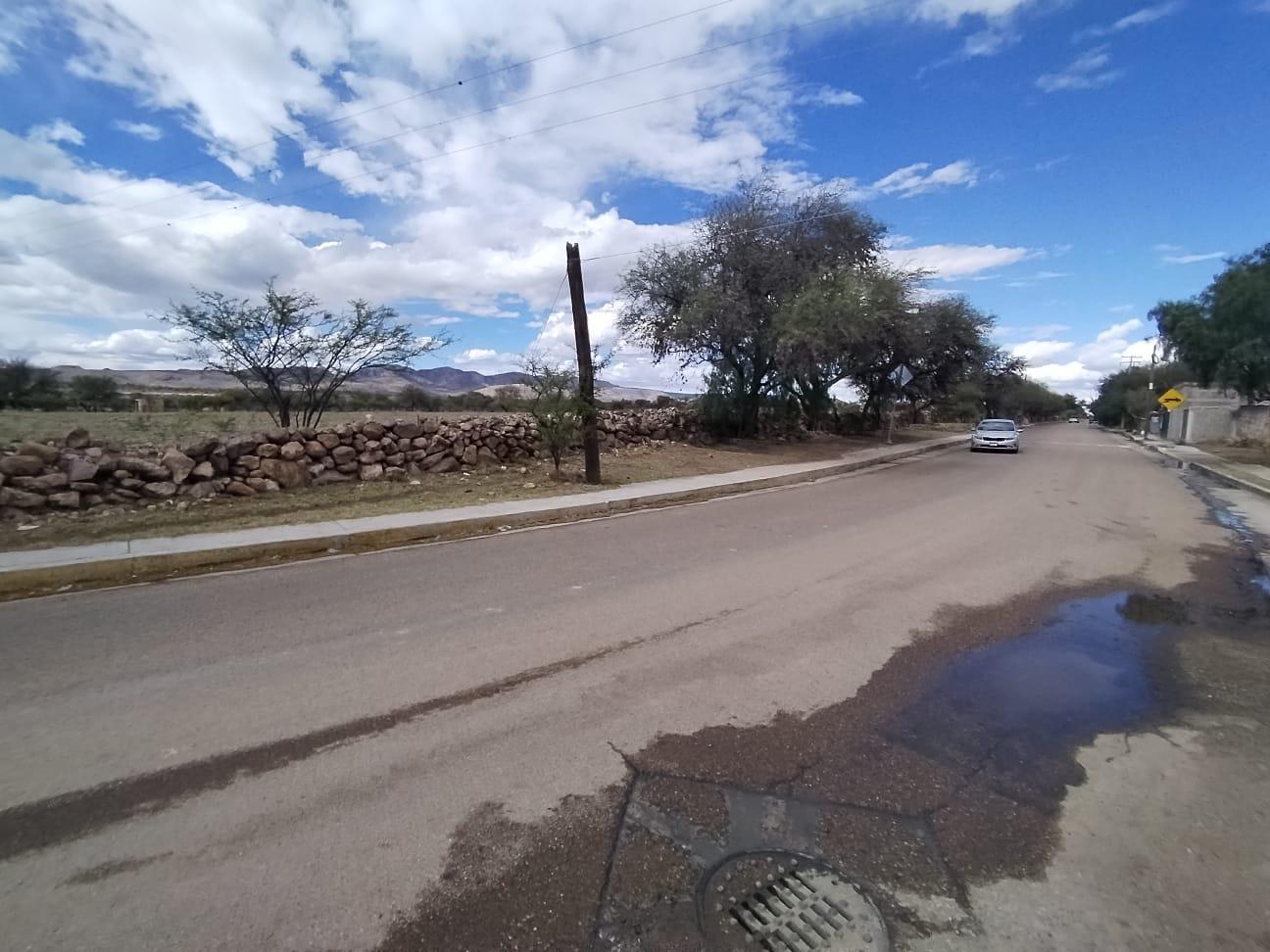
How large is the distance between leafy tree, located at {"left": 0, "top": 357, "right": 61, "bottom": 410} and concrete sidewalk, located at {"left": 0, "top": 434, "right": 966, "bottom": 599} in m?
26.0

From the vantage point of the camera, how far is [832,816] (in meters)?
2.96

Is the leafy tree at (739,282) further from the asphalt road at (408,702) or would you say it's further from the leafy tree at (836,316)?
the asphalt road at (408,702)

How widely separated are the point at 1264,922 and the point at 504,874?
278 centimetres

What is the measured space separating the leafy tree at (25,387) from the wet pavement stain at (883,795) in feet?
111

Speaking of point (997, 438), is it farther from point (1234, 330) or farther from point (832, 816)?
point (832, 816)

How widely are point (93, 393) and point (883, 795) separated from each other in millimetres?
41533

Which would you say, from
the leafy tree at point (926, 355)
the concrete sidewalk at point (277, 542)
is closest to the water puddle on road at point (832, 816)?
the concrete sidewalk at point (277, 542)

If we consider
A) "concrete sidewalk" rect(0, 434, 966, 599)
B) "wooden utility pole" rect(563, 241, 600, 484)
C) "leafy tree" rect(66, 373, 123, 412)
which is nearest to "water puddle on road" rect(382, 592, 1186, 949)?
"concrete sidewalk" rect(0, 434, 966, 599)

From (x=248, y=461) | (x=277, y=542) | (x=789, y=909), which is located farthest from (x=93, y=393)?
(x=789, y=909)

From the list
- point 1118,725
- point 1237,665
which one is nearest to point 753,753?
point 1118,725

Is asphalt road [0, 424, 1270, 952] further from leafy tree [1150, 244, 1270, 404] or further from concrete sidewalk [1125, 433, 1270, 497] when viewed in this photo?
leafy tree [1150, 244, 1270, 404]

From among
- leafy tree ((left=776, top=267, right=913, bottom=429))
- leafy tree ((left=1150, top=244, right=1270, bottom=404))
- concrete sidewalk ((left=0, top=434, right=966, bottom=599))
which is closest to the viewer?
concrete sidewalk ((left=0, top=434, right=966, bottom=599))

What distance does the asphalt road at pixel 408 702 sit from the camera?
2.54 meters

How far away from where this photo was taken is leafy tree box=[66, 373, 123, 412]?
31639mm
